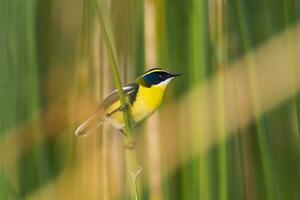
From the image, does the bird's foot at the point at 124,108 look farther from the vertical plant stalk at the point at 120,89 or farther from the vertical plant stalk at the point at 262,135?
the vertical plant stalk at the point at 262,135

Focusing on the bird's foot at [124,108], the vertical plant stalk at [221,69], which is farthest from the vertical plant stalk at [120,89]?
the vertical plant stalk at [221,69]

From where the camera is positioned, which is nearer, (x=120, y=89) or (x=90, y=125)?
(x=120, y=89)

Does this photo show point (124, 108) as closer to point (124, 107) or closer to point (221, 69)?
point (124, 107)

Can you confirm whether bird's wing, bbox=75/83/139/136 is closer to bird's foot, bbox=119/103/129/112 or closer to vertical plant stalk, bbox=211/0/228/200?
bird's foot, bbox=119/103/129/112

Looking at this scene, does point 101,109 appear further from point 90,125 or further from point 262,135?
point 262,135

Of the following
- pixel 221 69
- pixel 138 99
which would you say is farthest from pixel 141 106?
pixel 221 69

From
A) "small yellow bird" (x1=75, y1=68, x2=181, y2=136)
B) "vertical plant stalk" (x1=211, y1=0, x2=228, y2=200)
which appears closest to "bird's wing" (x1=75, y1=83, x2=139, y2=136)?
"small yellow bird" (x1=75, y1=68, x2=181, y2=136)
